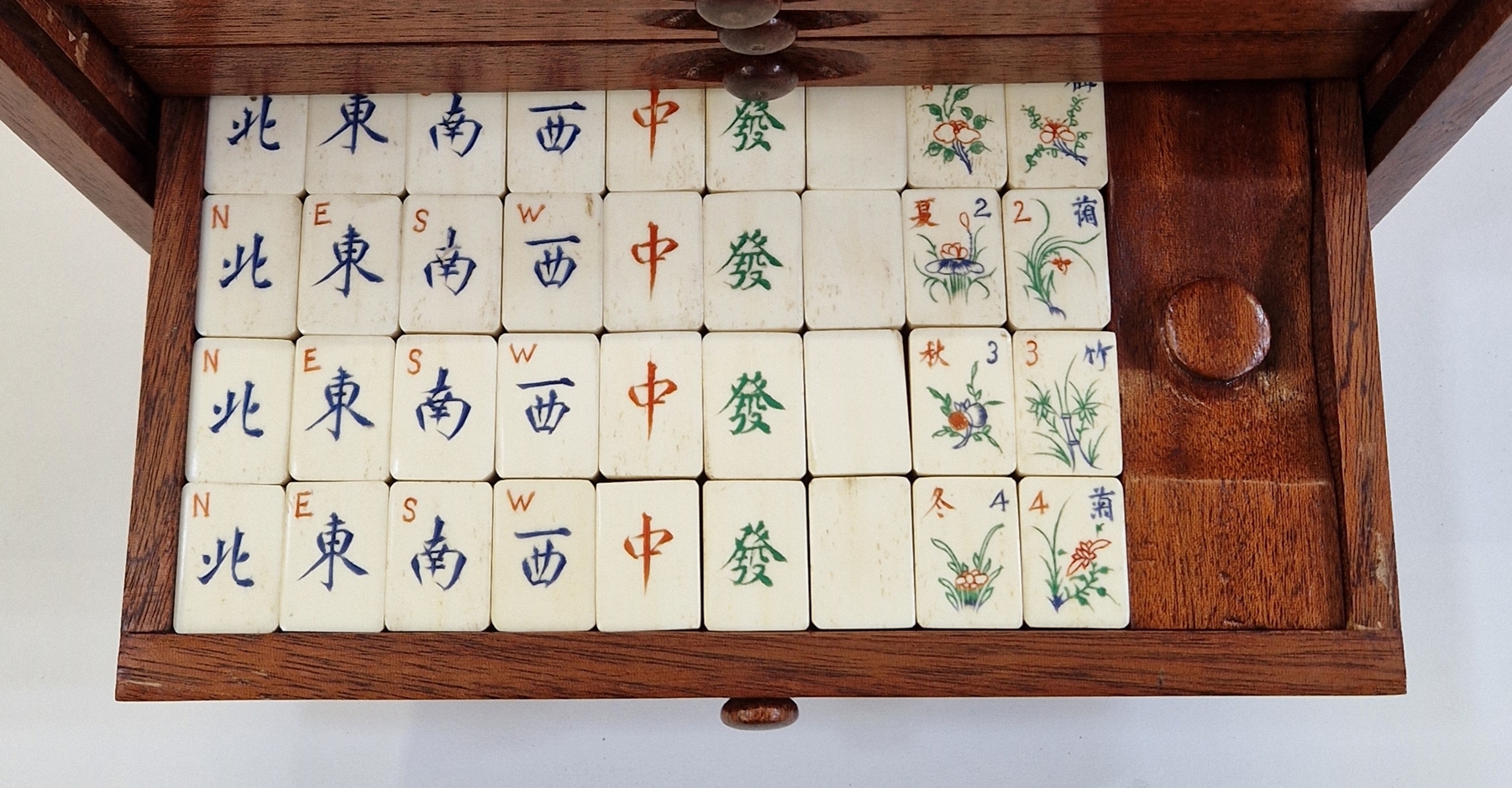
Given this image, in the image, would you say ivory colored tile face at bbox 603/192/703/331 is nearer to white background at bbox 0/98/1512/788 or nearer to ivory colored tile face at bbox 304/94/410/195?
ivory colored tile face at bbox 304/94/410/195

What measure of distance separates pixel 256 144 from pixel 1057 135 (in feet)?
1.91

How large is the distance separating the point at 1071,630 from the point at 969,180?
323 mm

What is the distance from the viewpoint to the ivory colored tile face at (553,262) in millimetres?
902

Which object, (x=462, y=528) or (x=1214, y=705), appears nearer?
(x=462, y=528)

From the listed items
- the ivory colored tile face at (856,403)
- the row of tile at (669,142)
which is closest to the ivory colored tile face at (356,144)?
the row of tile at (669,142)

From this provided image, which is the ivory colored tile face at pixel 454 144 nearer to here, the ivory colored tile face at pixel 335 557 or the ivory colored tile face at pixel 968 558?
the ivory colored tile face at pixel 335 557

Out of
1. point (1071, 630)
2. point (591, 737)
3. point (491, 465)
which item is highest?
point (491, 465)

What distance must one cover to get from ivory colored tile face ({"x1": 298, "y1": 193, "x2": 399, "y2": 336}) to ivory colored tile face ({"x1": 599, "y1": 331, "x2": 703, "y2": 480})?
162mm

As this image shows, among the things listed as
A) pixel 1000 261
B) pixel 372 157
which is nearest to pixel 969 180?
pixel 1000 261

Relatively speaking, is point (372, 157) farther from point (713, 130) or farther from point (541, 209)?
point (713, 130)

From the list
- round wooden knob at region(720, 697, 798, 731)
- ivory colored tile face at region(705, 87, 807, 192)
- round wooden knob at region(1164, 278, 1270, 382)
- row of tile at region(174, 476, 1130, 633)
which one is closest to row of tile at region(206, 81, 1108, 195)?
ivory colored tile face at region(705, 87, 807, 192)

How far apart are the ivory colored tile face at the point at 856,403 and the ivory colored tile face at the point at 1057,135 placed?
159 millimetres

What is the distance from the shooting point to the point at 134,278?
124 centimetres

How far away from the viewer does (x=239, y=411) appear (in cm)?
89
